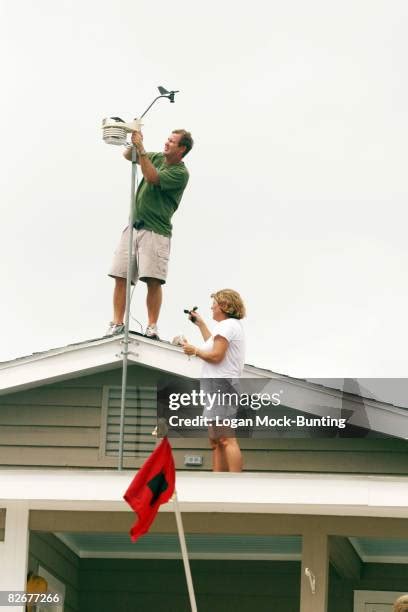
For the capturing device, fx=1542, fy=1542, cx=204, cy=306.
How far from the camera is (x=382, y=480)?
10648 mm

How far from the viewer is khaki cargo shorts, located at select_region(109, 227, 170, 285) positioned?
12.5m

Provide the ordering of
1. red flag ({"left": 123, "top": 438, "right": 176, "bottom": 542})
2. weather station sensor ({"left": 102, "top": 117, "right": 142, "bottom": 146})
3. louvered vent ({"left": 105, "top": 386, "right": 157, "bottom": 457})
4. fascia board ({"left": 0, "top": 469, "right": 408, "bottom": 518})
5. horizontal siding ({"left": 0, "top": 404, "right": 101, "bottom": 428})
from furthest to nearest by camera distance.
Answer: horizontal siding ({"left": 0, "top": 404, "right": 101, "bottom": 428})
louvered vent ({"left": 105, "top": 386, "right": 157, "bottom": 457})
weather station sensor ({"left": 102, "top": 117, "right": 142, "bottom": 146})
fascia board ({"left": 0, "top": 469, "right": 408, "bottom": 518})
red flag ({"left": 123, "top": 438, "right": 176, "bottom": 542})

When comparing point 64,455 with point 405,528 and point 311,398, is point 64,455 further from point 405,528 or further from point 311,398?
point 405,528

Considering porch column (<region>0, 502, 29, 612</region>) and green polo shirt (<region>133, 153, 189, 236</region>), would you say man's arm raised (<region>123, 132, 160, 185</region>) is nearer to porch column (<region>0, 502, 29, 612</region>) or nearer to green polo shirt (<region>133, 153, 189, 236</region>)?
green polo shirt (<region>133, 153, 189, 236</region>)

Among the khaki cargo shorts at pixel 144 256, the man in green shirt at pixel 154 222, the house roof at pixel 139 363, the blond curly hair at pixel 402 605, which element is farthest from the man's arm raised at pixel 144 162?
the blond curly hair at pixel 402 605

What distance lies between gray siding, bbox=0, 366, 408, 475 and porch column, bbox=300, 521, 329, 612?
1556 millimetres

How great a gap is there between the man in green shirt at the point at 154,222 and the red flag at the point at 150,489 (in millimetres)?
2617

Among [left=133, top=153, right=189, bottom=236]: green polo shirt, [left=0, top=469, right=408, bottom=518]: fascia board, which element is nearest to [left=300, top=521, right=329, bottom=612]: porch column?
[left=0, top=469, right=408, bottom=518]: fascia board

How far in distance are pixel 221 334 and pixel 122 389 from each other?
5.05ft

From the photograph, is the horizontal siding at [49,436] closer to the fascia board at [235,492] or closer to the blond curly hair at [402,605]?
the fascia board at [235,492]

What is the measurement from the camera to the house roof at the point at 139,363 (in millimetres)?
12328

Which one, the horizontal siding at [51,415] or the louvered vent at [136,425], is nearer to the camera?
the louvered vent at [136,425]

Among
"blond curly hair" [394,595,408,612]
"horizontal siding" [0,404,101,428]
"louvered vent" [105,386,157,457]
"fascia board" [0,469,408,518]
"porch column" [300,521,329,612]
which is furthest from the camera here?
"horizontal siding" [0,404,101,428]

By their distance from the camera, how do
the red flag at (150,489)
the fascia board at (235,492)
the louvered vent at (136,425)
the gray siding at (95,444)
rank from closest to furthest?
the red flag at (150,489), the fascia board at (235,492), the gray siding at (95,444), the louvered vent at (136,425)
